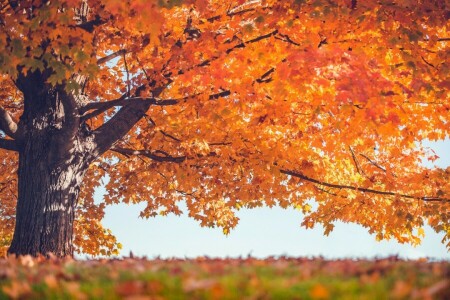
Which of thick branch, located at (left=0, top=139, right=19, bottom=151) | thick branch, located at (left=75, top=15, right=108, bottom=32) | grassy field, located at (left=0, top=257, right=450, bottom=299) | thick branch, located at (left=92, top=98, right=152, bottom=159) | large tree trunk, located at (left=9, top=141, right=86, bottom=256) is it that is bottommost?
grassy field, located at (left=0, top=257, right=450, bottom=299)

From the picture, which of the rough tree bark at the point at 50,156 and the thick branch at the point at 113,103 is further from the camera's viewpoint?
the thick branch at the point at 113,103

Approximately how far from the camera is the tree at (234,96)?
7.63m

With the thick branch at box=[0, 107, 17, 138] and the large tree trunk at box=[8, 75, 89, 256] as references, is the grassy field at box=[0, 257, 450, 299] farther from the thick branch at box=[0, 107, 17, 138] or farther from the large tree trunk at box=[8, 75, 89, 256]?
the thick branch at box=[0, 107, 17, 138]

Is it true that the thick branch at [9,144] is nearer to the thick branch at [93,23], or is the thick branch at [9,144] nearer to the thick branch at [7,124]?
the thick branch at [7,124]

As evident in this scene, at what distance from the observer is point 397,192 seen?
12.2 metres

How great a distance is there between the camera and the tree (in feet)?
25.0

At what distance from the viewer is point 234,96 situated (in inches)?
384

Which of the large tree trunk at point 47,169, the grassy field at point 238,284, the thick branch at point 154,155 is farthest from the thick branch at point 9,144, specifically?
the grassy field at point 238,284

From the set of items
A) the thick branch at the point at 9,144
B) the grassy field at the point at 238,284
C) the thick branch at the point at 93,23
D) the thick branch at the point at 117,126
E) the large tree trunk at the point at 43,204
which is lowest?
the grassy field at the point at 238,284

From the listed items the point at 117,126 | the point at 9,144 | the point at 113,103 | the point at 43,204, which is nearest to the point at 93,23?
the point at 113,103

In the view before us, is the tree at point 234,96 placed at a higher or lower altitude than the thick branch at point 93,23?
lower

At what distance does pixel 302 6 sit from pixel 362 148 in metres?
5.99

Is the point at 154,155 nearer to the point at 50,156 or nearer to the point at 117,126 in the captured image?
the point at 117,126

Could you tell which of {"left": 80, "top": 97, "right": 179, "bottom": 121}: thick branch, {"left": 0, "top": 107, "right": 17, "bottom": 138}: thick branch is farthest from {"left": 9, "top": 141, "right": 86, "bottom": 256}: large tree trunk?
{"left": 80, "top": 97, "right": 179, "bottom": 121}: thick branch
